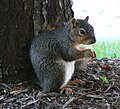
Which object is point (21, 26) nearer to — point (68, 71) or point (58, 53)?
point (58, 53)

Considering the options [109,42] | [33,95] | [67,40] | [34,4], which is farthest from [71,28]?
[109,42]

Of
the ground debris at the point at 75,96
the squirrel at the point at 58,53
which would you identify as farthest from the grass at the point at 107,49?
the squirrel at the point at 58,53

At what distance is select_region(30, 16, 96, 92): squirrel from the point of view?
3.06 m

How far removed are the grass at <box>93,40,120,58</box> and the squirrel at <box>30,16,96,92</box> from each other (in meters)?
1.35

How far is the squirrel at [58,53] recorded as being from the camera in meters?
3.06

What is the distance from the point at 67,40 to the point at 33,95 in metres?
0.51

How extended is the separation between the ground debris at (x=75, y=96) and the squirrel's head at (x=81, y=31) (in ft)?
1.25

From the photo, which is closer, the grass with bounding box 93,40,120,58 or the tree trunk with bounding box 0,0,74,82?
the tree trunk with bounding box 0,0,74,82

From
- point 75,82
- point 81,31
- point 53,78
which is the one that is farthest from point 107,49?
point 53,78

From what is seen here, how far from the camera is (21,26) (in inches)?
124

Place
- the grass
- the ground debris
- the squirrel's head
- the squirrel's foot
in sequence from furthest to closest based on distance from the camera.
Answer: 1. the grass
2. the squirrel's foot
3. the squirrel's head
4. the ground debris

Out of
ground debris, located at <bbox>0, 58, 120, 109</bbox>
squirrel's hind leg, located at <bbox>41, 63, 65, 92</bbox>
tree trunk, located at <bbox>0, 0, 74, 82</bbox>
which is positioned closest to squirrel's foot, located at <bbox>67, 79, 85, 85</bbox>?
ground debris, located at <bbox>0, 58, 120, 109</bbox>

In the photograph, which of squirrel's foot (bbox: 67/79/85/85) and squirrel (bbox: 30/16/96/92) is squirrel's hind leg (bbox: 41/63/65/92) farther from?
squirrel's foot (bbox: 67/79/85/85)

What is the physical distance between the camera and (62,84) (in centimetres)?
308
